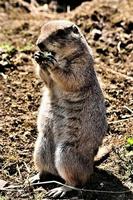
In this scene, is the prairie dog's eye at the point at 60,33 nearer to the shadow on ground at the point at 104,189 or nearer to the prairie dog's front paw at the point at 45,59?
the prairie dog's front paw at the point at 45,59

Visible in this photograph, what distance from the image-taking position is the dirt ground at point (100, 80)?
7.07m

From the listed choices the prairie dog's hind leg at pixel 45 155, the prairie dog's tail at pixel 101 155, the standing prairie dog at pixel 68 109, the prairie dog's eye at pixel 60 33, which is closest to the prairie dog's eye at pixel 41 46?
the standing prairie dog at pixel 68 109

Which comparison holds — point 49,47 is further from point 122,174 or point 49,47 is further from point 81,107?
point 122,174

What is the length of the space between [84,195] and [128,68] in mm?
2749

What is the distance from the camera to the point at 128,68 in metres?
9.02

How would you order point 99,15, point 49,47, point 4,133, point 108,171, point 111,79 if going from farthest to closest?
1. point 99,15
2. point 111,79
3. point 4,133
4. point 108,171
5. point 49,47

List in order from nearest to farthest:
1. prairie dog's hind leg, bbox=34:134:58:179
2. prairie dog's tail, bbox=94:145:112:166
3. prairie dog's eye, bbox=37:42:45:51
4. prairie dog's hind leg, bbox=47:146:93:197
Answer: prairie dog's eye, bbox=37:42:45:51, prairie dog's hind leg, bbox=47:146:93:197, prairie dog's hind leg, bbox=34:134:58:179, prairie dog's tail, bbox=94:145:112:166

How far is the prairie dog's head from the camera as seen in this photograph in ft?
21.9

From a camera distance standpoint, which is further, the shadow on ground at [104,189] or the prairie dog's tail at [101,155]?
the prairie dog's tail at [101,155]

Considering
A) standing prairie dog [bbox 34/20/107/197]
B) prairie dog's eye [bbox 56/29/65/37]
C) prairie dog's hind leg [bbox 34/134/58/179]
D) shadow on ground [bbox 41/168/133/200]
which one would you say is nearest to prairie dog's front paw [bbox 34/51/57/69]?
standing prairie dog [bbox 34/20/107/197]

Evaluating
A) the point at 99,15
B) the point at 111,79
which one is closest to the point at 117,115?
the point at 111,79

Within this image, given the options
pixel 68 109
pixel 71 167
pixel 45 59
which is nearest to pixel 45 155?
pixel 71 167

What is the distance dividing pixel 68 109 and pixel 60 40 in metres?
0.73

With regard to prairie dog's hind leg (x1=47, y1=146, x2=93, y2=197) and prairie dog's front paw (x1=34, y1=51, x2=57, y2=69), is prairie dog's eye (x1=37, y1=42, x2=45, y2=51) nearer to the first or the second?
prairie dog's front paw (x1=34, y1=51, x2=57, y2=69)
